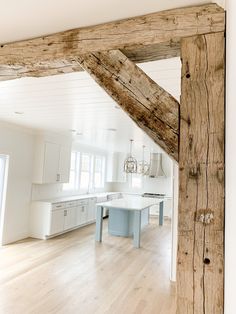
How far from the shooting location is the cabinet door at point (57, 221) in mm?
5312

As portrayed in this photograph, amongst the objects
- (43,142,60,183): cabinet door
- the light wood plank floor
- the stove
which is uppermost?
(43,142,60,183): cabinet door

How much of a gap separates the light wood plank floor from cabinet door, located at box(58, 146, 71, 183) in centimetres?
155

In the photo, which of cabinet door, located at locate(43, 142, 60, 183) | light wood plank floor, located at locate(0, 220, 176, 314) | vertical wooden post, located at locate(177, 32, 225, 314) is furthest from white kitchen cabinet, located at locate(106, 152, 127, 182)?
vertical wooden post, located at locate(177, 32, 225, 314)

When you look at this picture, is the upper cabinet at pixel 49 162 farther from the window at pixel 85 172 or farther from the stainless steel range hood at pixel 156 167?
the stainless steel range hood at pixel 156 167

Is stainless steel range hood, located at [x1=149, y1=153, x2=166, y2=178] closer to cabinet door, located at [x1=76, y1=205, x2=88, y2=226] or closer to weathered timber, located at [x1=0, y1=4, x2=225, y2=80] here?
cabinet door, located at [x1=76, y1=205, x2=88, y2=226]

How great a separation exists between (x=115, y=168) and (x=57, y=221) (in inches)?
178

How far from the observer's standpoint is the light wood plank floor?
269 cm

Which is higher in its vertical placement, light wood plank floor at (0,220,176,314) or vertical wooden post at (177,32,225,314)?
vertical wooden post at (177,32,225,314)

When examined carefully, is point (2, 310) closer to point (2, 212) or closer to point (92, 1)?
point (2, 212)

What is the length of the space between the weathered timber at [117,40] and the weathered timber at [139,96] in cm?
9

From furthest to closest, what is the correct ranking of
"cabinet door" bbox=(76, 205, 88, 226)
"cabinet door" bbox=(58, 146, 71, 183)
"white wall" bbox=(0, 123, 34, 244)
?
"cabinet door" bbox=(76, 205, 88, 226)
"cabinet door" bbox=(58, 146, 71, 183)
"white wall" bbox=(0, 123, 34, 244)

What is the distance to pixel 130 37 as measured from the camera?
1337 mm

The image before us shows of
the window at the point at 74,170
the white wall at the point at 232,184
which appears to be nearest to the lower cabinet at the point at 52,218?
the window at the point at 74,170

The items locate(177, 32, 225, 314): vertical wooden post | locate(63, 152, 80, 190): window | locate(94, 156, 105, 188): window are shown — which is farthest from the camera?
locate(94, 156, 105, 188): window
